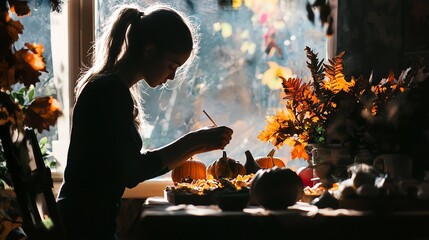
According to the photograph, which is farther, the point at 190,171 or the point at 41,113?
the point at 190,171

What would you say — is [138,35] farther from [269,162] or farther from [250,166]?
[269,162]

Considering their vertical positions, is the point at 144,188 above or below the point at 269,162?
below

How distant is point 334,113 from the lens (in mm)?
2166

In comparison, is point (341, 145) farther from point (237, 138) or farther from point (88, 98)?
point (237, 138)

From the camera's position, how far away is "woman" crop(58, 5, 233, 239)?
201 centimetres

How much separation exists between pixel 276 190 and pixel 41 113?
857mm

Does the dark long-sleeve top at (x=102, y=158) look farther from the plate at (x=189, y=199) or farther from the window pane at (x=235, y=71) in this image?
the window pane at (x=235, y=71)

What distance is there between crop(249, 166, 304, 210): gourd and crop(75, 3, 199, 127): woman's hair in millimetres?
589

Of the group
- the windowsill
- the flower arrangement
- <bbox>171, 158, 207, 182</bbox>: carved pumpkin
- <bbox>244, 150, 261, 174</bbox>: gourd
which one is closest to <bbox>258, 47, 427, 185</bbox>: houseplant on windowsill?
the flower arrangement

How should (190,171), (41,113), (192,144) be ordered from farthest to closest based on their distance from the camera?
(190,171)
(192,144)
(41,113)

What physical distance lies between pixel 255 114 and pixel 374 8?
2.22 feet

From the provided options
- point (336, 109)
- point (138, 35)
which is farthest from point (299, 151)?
point (138, 35)

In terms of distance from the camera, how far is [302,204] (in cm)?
199

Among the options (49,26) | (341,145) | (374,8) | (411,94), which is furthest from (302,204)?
(49,26)
